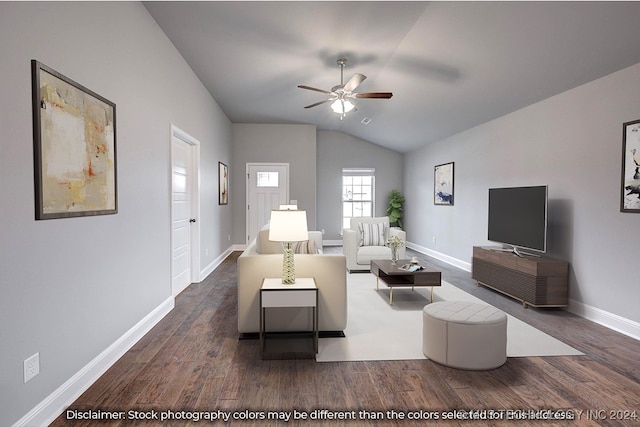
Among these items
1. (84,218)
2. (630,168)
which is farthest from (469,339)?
(84,218)

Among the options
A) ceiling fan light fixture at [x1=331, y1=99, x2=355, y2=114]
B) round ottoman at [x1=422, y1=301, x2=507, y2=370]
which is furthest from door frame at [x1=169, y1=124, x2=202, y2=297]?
round ottoman at [x1=422, y1=301, x2=507, y2=370]

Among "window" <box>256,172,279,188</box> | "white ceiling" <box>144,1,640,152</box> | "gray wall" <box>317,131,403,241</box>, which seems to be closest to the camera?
"white ceiling" <box>144,1,640,152</box>

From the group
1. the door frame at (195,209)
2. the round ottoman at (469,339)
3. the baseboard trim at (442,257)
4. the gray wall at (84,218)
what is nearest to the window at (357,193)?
the baseboard trim at (442,257)

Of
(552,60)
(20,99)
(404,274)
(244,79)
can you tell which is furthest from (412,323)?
(244,79)

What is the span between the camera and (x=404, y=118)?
6.68m

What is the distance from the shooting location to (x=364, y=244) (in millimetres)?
6094

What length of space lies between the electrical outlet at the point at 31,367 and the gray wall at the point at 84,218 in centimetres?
3

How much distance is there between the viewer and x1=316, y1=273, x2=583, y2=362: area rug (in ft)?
9.43

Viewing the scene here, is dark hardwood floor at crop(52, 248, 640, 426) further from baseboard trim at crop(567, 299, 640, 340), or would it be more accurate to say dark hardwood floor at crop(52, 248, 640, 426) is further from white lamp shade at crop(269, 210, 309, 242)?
white lamp shade at crop(269, 210, 309, 242)

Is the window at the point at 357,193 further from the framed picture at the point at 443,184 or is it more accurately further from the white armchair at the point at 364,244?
the white armchair at the point at 364,244

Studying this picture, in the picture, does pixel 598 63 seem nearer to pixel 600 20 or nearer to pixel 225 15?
pixel 600 20

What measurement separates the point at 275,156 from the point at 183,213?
3852 mm

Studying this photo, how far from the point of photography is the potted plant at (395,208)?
916cm

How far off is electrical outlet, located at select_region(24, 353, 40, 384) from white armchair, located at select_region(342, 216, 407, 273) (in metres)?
4.41
